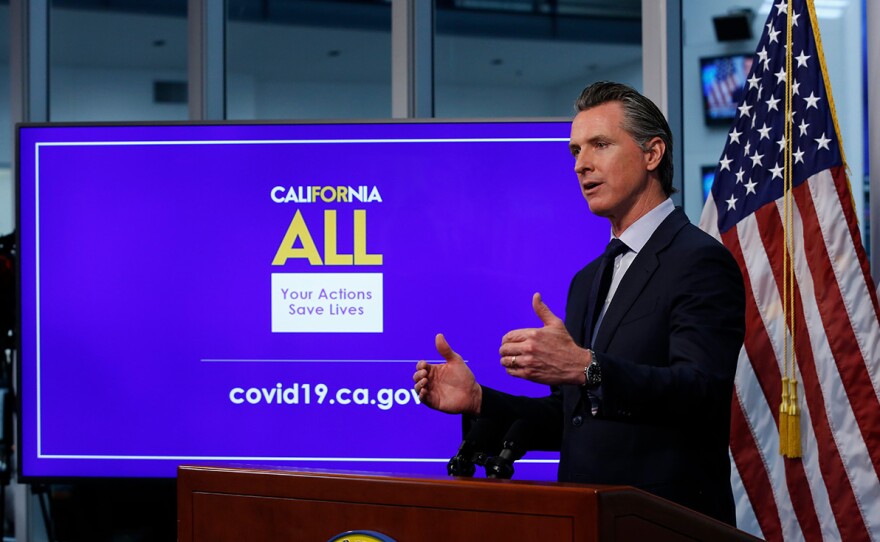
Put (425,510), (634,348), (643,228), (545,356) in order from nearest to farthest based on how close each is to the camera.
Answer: (425,510)
(545,356)
(634,348)
(643,228)

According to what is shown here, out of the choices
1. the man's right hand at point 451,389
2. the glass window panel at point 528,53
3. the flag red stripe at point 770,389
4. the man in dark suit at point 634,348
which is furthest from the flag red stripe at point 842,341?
the man's right hand at point 451,389

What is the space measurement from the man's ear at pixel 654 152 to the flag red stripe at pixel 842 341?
1344 mm

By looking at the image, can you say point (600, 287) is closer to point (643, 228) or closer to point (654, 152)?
point (643, 228)

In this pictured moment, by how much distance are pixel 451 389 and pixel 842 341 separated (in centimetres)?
164

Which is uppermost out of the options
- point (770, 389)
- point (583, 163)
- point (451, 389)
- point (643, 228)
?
point (583, 163)

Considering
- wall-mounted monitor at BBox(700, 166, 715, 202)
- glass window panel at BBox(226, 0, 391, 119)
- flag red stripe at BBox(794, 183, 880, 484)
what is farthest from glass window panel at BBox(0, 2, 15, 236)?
flag red stripe at BBox(794, 183, 880, 484)

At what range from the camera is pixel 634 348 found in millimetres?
1793

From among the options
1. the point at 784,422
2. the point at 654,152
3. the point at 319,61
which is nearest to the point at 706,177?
the point at 784,422

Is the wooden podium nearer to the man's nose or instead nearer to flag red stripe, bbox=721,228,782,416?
the man's nose

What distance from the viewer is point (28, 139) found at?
3.74 metres

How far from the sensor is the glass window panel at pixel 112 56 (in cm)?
454

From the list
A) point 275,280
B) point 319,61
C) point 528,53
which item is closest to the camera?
point 275,280

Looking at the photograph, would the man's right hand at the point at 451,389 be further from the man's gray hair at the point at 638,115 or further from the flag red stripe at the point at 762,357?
the flag red stripe at the point at 762,357

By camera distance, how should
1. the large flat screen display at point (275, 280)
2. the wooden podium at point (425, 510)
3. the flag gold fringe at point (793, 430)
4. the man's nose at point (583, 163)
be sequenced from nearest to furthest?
the wooden podium at point (425, 510), the man's nose at point (583, 163), the flag gold fringe at point (793, 430), the large flat screen display at point (275, 280)
